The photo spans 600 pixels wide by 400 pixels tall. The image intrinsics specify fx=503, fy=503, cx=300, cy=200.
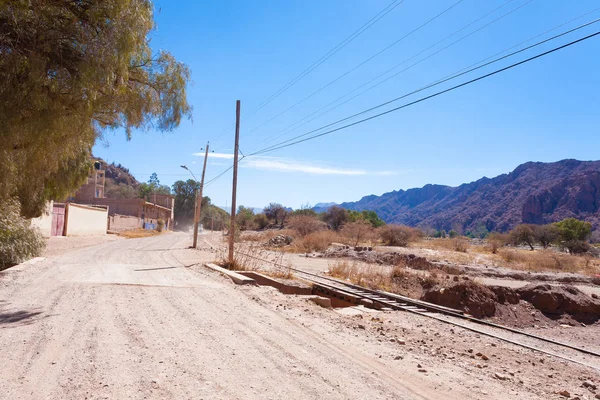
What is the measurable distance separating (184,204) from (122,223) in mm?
59359

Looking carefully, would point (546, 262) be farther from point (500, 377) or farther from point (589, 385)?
point (500, 377)

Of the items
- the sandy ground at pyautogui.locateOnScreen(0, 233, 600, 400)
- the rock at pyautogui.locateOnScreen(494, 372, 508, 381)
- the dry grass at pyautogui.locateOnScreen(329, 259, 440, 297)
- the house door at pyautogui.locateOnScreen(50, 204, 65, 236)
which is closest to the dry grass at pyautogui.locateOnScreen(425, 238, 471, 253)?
the dry grass at pyautogui.locateOnScreen(329, 259, 440, 297)

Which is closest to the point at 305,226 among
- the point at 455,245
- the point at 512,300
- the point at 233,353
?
the point at 455,245

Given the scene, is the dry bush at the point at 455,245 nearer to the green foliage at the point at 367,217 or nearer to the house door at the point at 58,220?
the green foliage at the point at 367,217

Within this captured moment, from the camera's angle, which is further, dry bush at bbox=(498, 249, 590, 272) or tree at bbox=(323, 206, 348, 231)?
tree at bbox=(323, 206, 348, 231)

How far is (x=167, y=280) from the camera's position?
15.6 metres

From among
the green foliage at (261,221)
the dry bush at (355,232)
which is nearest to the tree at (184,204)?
the green foliage at (261,221)

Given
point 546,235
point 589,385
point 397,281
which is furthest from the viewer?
point 546,235

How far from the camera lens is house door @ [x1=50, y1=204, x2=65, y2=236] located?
41.3m

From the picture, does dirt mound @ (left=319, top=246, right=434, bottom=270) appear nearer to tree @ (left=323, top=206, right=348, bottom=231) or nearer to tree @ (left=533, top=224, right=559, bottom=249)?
tree @ (left=533, top=224, right=559, bottom=249)

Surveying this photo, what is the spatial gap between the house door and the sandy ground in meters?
31.0

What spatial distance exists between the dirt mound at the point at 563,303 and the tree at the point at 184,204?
11581 centimetres

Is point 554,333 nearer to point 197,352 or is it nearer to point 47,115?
point 197,352

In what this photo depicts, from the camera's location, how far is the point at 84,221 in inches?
1981
